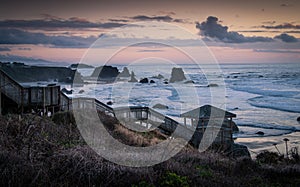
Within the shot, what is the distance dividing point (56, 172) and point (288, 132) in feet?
88.1

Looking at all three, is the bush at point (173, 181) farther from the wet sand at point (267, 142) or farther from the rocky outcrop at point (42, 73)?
the rocky outcrop at point (42, 73)

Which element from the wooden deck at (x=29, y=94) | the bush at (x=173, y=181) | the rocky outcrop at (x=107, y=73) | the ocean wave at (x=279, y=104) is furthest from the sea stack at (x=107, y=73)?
the bush at (x=173, y=181)

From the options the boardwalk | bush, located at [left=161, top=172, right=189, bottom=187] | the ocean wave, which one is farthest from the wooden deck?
the ocean wave

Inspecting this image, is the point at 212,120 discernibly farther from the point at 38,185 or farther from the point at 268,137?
the point at 38,185

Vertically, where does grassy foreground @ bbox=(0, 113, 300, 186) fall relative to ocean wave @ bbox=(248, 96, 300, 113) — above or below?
above

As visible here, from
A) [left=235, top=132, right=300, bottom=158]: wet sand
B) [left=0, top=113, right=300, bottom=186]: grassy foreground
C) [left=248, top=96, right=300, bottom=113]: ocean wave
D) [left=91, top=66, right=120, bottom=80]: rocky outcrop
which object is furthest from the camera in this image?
[left=91, top=66, right=120, bottom=80]: rocky outcrop

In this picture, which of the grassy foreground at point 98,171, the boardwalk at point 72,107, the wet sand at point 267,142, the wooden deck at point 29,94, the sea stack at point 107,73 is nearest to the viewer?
the grassy foreground at point 98,171

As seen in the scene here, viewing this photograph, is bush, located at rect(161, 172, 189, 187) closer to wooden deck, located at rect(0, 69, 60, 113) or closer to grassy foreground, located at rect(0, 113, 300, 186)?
grassy foreground, located at rect(0, 113, 300, 186)

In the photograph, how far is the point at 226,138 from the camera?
22609mm

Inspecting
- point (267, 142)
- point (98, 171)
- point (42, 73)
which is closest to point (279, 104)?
point (267, 142)

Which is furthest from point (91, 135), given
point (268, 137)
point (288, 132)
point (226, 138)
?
point (288, 132)

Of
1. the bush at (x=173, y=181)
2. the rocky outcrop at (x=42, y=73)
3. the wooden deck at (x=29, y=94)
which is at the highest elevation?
the wooden deck at (x=29, y=94)

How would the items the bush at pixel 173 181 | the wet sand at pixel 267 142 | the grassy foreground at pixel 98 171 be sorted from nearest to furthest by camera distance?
the grassy foreground at pixel 98 171, the bush at pixel 173 181, the wet sand at pixel 267 142

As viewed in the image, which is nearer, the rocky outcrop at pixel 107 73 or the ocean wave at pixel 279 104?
the ocean wave at pixel 279 104
